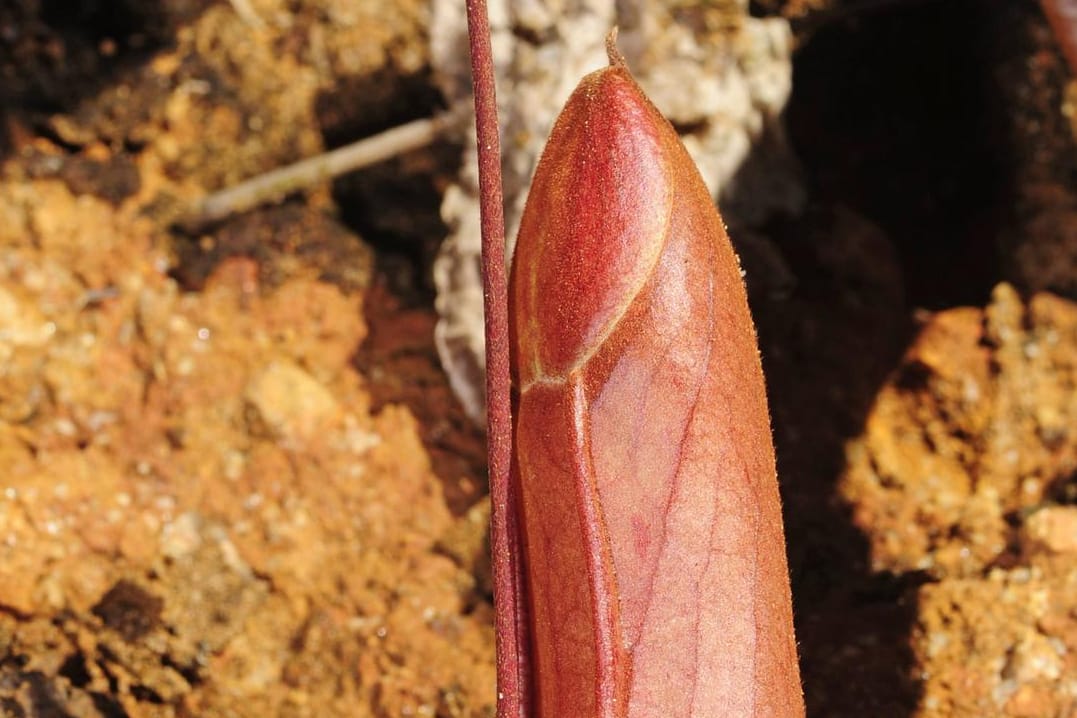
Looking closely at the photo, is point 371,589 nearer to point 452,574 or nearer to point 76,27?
point 452,574

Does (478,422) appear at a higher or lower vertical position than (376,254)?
lower

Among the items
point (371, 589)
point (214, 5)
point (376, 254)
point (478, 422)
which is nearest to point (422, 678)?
point (371, 589)

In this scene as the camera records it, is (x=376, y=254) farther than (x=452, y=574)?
Yes

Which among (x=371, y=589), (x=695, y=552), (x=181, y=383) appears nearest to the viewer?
(x=695, y=552)

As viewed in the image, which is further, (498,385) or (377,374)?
(377,374)

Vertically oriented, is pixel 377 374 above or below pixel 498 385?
above
